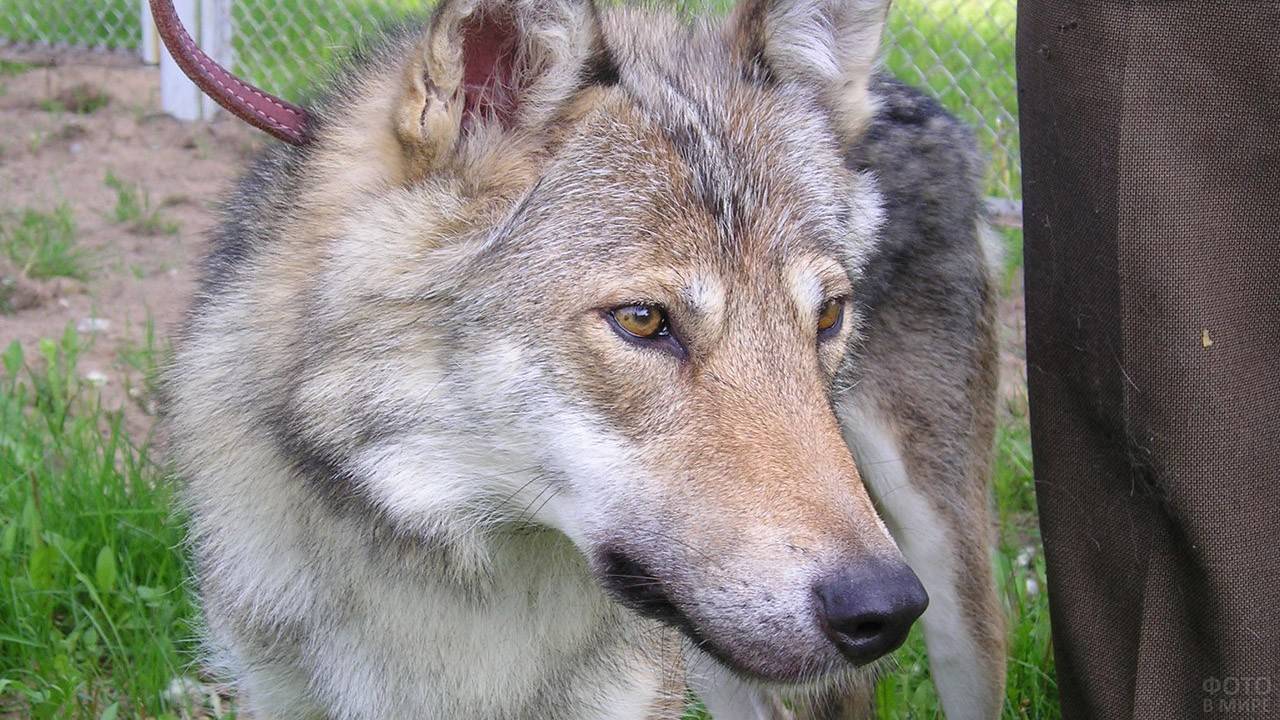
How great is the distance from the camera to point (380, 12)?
244 inches

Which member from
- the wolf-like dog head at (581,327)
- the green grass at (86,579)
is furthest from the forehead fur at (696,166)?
the green grass at (86,579)

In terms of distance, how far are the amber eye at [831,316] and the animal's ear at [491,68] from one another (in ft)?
2.22

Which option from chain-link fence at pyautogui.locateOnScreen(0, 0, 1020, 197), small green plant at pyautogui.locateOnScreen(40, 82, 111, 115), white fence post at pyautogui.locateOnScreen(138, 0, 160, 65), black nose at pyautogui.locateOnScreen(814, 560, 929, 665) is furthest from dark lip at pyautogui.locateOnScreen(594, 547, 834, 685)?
white fence post at pyautogui.locateOnScreen(138, 0, 160, 65)

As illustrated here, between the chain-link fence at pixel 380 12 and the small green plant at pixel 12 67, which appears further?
the small green plant at pixel 12 67

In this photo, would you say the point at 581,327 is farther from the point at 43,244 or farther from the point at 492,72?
the point at 43,244

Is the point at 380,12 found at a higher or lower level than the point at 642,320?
higher

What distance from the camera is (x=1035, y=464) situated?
2.80 meters

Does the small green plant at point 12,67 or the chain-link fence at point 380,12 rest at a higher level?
the chain-link fence at point 380,12

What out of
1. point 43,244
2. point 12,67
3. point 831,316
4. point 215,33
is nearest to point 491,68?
point 831,316

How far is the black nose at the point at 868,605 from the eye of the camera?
2031mm

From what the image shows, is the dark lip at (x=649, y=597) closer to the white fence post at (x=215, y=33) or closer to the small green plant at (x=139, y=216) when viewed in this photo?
the small green plant at (x=139, y=216)

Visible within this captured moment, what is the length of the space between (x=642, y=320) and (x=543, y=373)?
0.69 ft

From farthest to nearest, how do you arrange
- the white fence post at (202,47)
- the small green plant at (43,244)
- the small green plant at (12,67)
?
the small green plant at (12,67) → the white fence post at (202,47) → the small green plant at (43,244)

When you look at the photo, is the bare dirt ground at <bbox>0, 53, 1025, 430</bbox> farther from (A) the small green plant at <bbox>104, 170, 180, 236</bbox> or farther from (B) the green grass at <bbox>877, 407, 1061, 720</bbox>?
(B) the green grass at <bbox>877, 407, 1061, 720</bbox>
